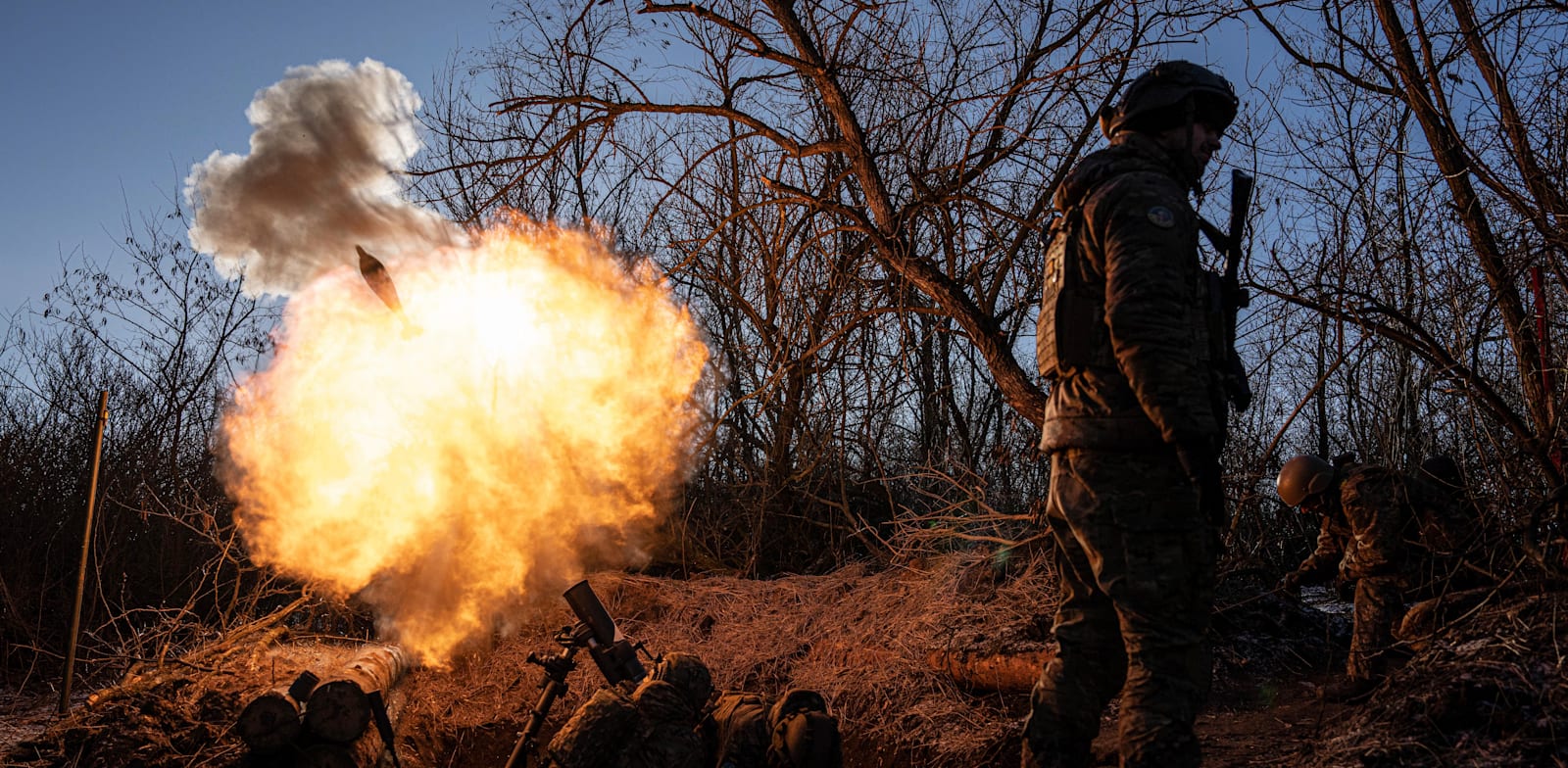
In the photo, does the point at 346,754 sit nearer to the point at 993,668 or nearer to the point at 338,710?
the point at 338,710

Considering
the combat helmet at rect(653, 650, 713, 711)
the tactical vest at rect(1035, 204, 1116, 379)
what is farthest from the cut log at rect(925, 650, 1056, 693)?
the tactical vest at rect(1035, 204, 1116, 379)

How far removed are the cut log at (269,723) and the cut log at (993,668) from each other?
3784 millimetres

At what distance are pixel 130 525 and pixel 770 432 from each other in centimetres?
871

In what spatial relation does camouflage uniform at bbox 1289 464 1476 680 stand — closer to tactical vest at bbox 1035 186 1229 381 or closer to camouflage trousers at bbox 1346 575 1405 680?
camouflage trousers at bbox 1346 575 1405 680

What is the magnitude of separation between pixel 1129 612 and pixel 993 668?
247 cm

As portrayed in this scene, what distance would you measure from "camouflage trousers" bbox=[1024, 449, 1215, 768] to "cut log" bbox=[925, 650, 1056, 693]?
6.01 ft

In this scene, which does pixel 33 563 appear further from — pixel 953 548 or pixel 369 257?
pixel 953 548

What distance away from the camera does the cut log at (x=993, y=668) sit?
550 cm

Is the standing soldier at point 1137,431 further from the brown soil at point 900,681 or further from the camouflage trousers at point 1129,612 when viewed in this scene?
the brown soil at point 900,681

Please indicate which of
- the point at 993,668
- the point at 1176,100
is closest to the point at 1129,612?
the point at 1176,100

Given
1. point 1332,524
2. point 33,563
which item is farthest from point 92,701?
point 33,563

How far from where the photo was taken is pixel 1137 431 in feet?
11.5

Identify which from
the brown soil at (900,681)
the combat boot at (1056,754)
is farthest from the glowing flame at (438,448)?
the combat boot at (1056,754)

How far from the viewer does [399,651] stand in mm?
7188
